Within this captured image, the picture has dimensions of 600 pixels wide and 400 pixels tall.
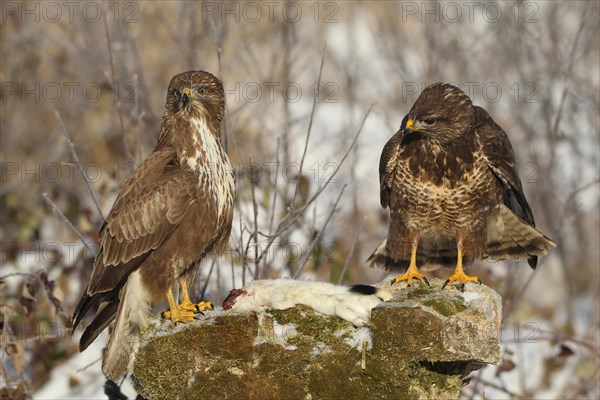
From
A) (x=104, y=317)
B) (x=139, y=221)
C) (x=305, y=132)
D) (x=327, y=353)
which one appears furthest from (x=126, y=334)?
(x=305, y=132)

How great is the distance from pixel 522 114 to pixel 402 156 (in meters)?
6.56

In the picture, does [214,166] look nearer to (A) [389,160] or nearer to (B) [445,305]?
(A) [389,160]

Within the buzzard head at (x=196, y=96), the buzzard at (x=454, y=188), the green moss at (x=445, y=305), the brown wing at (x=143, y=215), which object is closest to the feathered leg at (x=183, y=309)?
the brown wing at (x=143, y=215)

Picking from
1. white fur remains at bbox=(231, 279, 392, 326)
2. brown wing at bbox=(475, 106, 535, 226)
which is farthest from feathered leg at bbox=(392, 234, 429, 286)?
brown wing at bbox=(475, 106, 535, 226)

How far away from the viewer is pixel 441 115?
532 cm

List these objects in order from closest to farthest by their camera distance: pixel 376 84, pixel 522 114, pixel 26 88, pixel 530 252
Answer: pixel 530 252 < pixel 522 114 < pixel 26 88 < pixel 376 84

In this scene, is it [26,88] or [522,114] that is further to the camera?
[26,88]

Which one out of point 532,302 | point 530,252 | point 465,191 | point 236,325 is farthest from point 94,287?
point 532,302

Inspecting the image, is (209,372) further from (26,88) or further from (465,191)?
(26,88)

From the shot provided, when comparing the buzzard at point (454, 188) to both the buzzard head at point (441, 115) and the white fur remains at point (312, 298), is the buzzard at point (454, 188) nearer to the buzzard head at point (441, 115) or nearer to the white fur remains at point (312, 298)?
the buzzard head at point (441, 115)

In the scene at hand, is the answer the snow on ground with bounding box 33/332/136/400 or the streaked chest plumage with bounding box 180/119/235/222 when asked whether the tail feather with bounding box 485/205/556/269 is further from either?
the snow on ground with bounding box 33/332/136/400

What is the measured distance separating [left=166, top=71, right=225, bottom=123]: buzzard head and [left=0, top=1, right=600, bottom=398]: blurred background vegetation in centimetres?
102

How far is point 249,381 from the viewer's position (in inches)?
171

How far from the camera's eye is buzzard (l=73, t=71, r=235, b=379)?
201 inches
